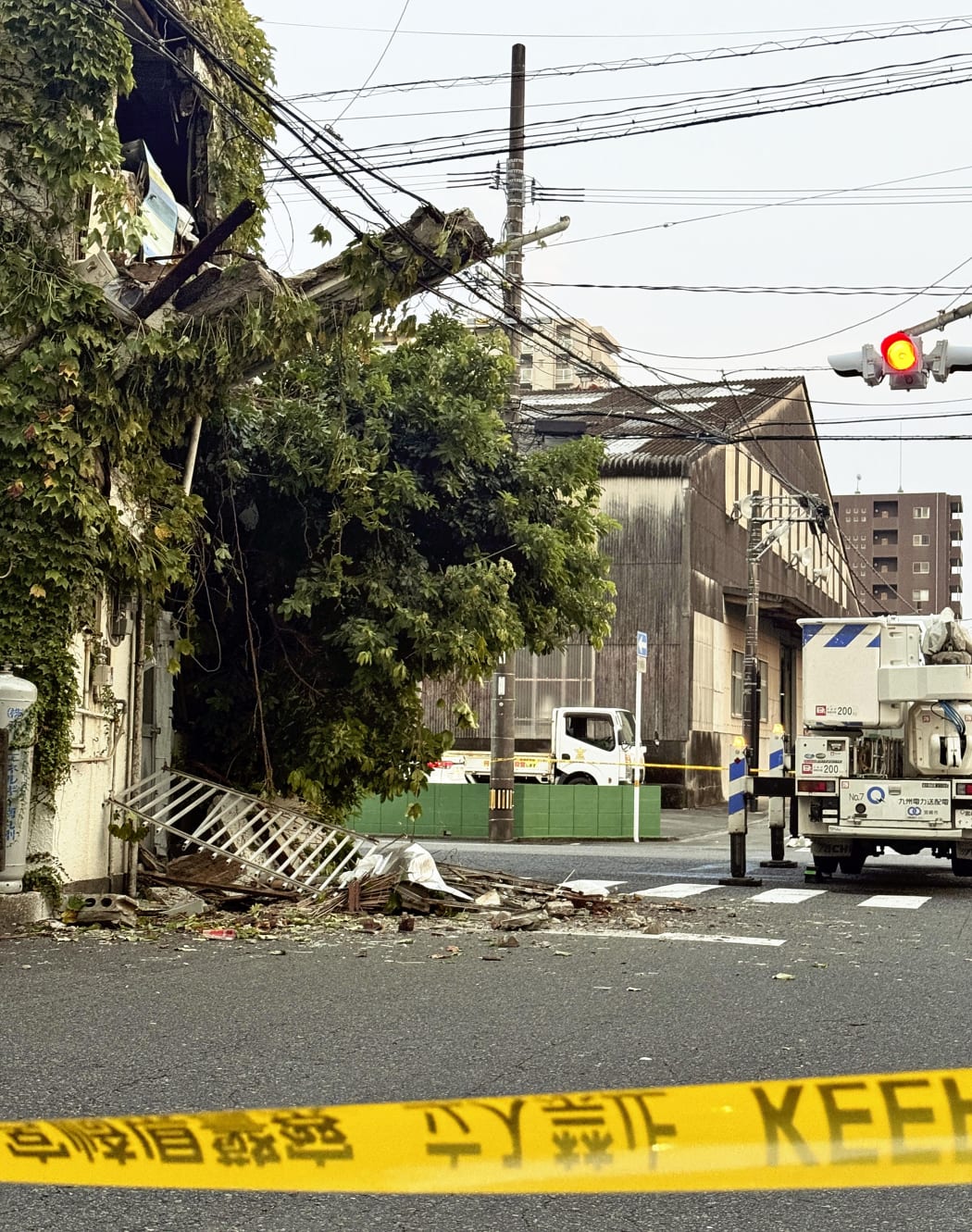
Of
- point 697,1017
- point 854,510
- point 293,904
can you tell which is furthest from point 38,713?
point 854,510

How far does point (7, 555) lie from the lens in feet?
41.5

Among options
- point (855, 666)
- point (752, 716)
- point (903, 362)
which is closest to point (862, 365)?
point (903, 362)

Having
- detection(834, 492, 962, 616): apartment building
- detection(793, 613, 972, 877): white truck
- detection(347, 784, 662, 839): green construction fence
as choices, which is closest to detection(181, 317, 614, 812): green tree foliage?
detection(793, 613, 972, 877): white truck

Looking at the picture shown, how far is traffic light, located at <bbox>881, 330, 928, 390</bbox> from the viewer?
48.8ft

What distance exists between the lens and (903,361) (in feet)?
49.0

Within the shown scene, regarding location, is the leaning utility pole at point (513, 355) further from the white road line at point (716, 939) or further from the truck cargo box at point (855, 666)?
the white road line at point (716, 939)

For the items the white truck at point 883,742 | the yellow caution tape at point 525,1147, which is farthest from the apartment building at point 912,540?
the yellow caution tape at point 525,1147

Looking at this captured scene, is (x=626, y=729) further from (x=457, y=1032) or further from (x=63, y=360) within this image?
(x=457, y=1032)

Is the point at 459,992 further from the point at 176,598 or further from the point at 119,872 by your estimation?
the point at 176,598

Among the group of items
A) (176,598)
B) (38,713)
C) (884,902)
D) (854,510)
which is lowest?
(884,902)

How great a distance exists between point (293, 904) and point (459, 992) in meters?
4.67

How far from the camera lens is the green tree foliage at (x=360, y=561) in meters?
16.0

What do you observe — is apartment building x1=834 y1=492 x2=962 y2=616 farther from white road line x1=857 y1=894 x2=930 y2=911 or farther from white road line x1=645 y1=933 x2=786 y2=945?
white road line x1=645 y1=933 x2=786 y2=945

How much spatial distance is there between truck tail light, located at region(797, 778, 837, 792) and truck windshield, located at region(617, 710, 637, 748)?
53.2 ft
